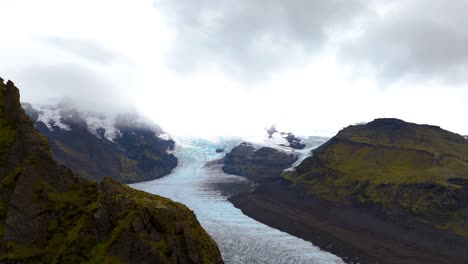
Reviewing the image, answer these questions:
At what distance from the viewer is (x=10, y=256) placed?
37.6 m

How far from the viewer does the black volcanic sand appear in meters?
99.3

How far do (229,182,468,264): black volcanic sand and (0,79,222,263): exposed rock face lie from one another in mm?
66187

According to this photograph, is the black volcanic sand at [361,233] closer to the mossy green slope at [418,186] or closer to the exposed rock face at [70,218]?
the mossy green slope at [418,186]

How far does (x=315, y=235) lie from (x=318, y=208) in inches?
1994

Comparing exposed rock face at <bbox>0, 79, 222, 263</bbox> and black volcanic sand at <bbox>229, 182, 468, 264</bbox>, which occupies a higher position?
exposed rock face at <bbox>0, 79, 222, 263</bbox>

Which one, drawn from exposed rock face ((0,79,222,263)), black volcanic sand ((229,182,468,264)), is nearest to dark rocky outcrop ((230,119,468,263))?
black volcanic sand ((229,182,468,264))

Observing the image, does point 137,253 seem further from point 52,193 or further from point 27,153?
point 27,153

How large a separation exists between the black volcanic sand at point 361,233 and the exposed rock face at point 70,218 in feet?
217

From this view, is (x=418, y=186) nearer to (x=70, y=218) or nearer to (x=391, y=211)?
(x=391, y=211)

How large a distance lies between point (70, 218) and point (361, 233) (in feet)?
345

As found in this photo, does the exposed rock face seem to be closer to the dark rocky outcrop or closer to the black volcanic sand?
the black volcanic sand

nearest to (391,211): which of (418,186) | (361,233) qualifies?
(418,186)

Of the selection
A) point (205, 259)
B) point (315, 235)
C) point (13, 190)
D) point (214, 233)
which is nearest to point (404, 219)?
point (315, 235)

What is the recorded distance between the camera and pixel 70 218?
141 ft
